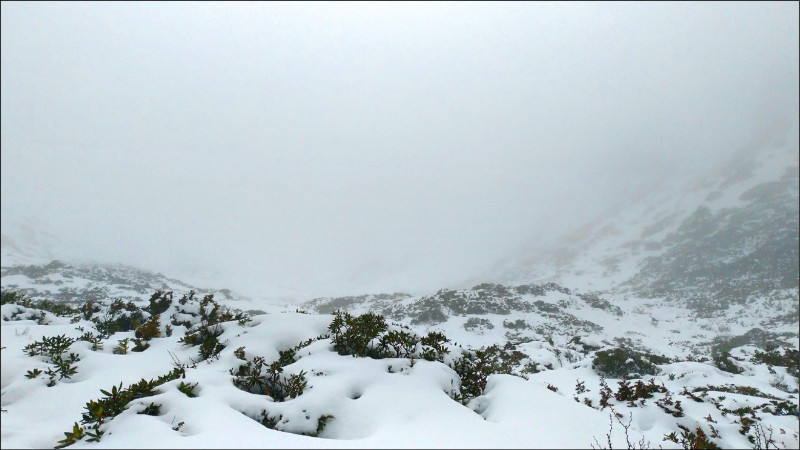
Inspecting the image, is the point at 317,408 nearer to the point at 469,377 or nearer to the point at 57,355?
the point at 469,377

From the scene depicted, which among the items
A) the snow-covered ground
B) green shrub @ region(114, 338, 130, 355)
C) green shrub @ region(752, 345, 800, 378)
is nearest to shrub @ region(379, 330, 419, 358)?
the snow-covered ground

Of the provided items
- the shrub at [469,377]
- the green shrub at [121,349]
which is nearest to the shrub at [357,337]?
the shrub at [469,377]

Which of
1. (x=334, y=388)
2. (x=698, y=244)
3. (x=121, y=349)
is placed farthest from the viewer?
(x=698, y=244)

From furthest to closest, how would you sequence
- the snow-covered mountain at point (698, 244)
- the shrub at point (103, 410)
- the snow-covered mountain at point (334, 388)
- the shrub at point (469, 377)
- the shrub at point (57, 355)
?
the snow-covered mountain at point (698, 244)
the shrub at point (469, 377)
the shrub at point (57, 355)
the snow-covered mountain at point (334, 388)
the shrub at point (103, 410)

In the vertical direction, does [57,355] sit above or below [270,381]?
above

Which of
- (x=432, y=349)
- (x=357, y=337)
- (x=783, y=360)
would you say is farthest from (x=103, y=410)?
(x=783, y=360)

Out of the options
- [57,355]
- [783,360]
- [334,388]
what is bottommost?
[334,388]

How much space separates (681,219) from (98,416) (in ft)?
338

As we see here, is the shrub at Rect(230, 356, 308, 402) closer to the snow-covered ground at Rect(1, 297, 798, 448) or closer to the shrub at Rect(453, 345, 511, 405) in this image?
the snow-covered ground at Rect(1, 297, 798, 448)

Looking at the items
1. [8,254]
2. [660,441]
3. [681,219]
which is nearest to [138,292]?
[660,441]

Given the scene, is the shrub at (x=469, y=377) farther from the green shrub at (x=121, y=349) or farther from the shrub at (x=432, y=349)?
the green shrub at (x=121, y=349)

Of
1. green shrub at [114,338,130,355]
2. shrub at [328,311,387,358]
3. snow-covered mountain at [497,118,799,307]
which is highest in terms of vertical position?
snow-covered mountain at [497,118,799,307]

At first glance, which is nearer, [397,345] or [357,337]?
[397,345]

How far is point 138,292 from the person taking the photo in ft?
115
